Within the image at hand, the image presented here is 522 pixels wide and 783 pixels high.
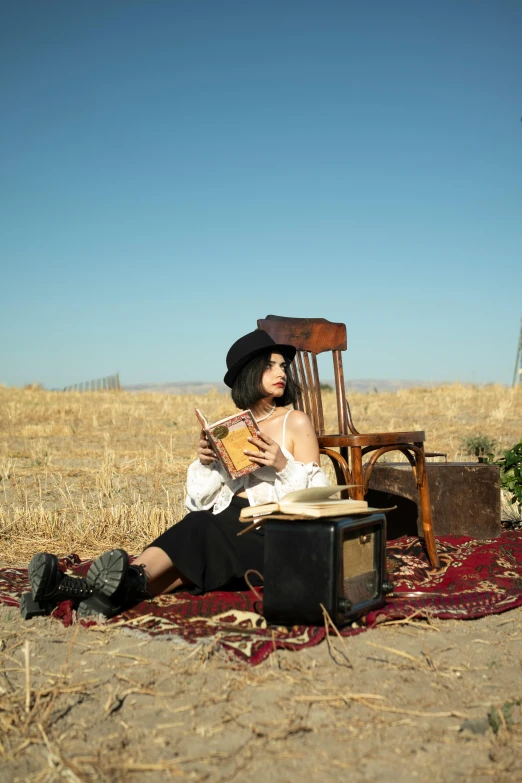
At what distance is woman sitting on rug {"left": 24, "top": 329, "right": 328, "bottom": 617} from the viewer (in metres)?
3.68

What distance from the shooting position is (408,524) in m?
5.69

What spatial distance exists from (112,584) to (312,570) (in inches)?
38.8

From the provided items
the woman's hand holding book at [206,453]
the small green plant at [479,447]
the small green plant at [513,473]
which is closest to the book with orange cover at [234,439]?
the woman's hand holding book at [206,453]

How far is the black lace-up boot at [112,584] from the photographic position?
11.8 feet

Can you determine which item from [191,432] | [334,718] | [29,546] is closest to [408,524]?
[29,546]

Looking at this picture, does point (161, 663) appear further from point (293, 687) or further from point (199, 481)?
point (199, 481)

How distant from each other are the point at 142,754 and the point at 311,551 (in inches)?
50.7

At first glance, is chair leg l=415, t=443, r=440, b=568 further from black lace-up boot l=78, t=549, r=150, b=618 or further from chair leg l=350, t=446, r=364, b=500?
black lace-up boot l=78, t=549, r=150, b=618

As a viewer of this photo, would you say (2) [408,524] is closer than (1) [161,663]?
No

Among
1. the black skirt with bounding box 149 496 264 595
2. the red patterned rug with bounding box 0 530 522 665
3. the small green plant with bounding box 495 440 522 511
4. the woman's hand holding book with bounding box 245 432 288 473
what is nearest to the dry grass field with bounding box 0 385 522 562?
the red patterned rug with bounding box 0 530 522 665

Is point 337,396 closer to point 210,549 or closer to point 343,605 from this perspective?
point 210,549

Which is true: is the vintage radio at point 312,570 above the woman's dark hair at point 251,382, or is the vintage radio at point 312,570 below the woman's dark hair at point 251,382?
below

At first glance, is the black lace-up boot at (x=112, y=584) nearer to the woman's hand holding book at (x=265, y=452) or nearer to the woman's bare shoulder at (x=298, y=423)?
the woman's hand holding book at (x=265, y=452)

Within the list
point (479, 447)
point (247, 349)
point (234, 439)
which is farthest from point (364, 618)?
point (479, 447)
